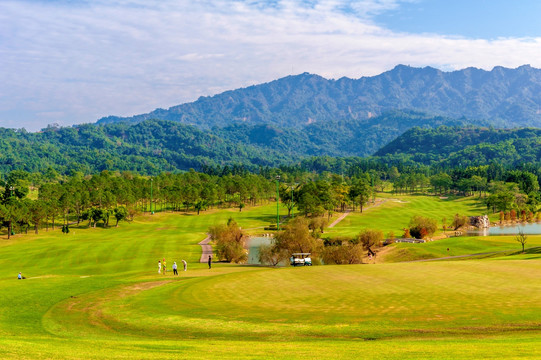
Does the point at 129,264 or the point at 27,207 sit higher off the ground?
the point at 27,207

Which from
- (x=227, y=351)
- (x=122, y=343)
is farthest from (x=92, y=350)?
(x=227, y=351)

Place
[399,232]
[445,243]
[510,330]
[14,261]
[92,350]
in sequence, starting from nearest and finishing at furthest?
[92,350] < [510,330] < [14,261] < [445,243] < [399,232]

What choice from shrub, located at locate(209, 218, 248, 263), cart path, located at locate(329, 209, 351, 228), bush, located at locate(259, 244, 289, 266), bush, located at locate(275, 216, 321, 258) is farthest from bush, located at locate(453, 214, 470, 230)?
bush, located at locate(259, 244, 289, 266)

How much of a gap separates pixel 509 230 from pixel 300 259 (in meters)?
95.3

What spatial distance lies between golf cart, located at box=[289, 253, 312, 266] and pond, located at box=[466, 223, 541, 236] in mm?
74562

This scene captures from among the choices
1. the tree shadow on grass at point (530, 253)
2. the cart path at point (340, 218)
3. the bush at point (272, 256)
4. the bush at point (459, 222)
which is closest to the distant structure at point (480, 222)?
the bush at point (459, 222)

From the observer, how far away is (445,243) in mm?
97812

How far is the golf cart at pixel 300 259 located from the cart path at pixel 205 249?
719 inches

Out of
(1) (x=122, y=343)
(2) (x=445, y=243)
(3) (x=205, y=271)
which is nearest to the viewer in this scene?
(1) (x=122, y=343)

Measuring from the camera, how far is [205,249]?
102438mm

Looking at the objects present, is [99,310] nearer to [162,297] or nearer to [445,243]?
[162,297]

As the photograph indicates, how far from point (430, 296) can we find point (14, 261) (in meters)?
80.8

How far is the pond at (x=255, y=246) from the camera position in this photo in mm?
93075

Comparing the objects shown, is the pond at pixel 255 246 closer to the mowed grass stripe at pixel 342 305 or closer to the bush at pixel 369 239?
the bush at pixel 369 239
